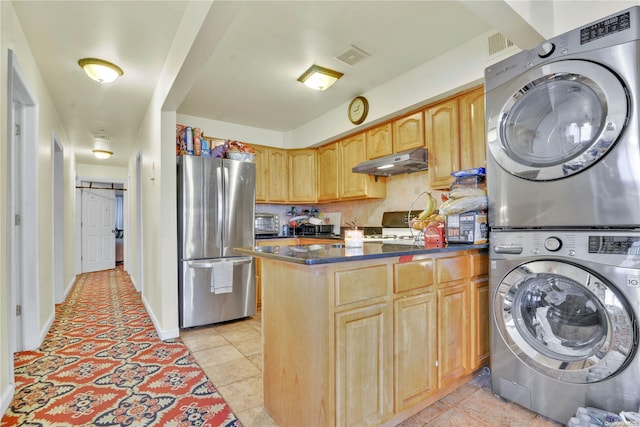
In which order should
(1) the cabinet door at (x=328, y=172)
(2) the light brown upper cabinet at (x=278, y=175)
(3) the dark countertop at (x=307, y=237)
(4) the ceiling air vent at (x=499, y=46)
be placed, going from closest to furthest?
(4) the ceiling air vent at (x=499, y=46) < (3) the dark countertop at (x=307, y=237) < (1) the cabinet door at (x=328, y=172) < (2) the light brown upper cabinet at (x=278, y=175)

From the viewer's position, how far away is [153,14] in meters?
2.12

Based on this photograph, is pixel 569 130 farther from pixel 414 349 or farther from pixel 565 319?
pixel 414 349

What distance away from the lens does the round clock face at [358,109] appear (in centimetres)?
349

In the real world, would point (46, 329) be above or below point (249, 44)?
below

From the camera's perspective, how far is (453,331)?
1.83 metres

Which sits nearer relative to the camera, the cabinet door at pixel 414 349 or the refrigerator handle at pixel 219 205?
the cabinet door at pixel 414 349

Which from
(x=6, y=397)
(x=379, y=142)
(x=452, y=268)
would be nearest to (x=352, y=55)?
(x=379, y=142)

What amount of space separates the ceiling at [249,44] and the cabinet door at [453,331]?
5.17ft

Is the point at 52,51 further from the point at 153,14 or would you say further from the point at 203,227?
the point at 203,227

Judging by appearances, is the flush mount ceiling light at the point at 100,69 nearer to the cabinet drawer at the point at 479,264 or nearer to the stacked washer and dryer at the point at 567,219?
the stacked washer and dryer at the point at 567,219

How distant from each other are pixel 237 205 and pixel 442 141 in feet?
7.11

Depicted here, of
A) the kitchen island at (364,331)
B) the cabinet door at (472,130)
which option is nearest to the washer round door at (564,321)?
the kitchen island at (364,331)

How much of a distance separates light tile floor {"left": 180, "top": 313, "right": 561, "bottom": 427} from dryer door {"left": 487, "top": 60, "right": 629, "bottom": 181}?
50.2 inches

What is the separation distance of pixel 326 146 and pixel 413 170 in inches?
54.3
